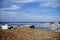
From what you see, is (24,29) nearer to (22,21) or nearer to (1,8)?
(22,21)

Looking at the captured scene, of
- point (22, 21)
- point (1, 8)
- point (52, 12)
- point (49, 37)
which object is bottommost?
point (49, 37)

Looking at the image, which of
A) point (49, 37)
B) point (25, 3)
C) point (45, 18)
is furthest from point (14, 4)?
point (49, 37)

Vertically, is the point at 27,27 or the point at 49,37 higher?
the point at 27,27

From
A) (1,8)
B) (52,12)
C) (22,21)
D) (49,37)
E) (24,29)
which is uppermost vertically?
(1,8)

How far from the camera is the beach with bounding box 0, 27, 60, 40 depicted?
2256 millimetres

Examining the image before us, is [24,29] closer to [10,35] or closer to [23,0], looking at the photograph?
[10,35]

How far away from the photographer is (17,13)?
2.31 metres

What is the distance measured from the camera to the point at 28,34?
2277 mm

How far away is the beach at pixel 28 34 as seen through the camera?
7.40 feet

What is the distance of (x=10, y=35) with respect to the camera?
90.0 inches

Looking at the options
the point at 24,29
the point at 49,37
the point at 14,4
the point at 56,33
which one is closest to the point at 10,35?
the point at 24,29

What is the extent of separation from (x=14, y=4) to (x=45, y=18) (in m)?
0.70

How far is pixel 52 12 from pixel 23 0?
650 mm

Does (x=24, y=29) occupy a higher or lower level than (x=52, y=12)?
lower
